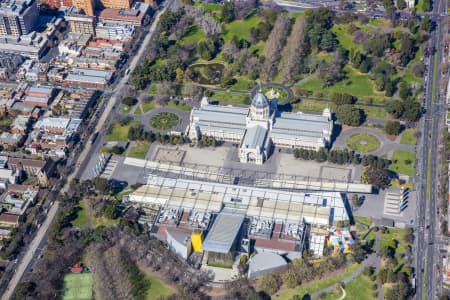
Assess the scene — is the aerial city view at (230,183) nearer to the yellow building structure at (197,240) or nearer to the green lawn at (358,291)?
the green lawn at (358,291)

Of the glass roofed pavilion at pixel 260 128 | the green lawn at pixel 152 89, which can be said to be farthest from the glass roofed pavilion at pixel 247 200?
the green lawn at pixel 152 89

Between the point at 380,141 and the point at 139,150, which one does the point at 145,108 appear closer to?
the point at 139,150

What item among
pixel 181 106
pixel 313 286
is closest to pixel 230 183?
pixel 181 106

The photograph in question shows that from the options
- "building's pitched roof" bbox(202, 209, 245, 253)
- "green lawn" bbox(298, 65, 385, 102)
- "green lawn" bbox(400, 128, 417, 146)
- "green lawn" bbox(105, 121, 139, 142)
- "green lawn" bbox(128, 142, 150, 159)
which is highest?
"green lawn" bbox(298, 65, 385, 102)

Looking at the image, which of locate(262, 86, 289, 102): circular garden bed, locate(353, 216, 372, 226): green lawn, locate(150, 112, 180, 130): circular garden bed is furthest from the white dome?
locate(353, 216, 372, 226): green lawn

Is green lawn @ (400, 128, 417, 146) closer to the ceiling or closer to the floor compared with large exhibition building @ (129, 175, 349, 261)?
closer to the ceiling

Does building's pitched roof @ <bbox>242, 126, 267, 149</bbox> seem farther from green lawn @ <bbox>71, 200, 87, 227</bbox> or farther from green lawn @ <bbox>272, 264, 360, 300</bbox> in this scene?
green lawn @ <bbox>71, 200, 87, 227</bbox>

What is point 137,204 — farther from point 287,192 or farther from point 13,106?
point 13,106
